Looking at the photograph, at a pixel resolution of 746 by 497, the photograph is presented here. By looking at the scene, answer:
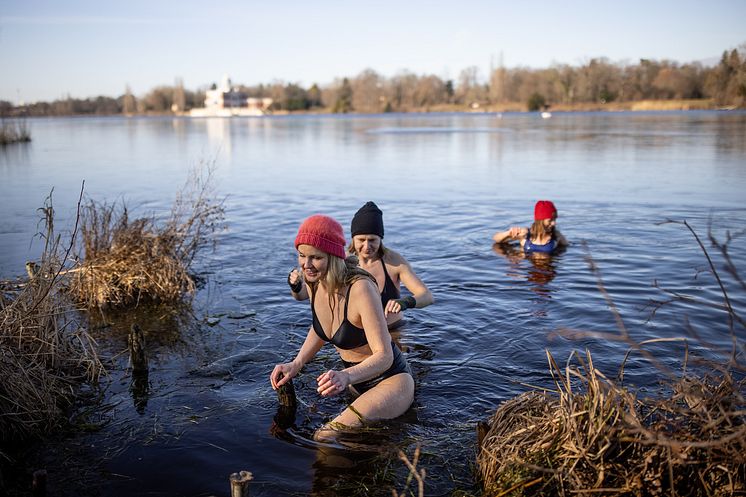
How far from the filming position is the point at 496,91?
14775cm

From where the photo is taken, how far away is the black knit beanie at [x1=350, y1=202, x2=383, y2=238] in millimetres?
6668

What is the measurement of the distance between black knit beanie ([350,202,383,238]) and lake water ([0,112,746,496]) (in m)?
1.59

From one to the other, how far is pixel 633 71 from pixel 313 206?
4249 inches

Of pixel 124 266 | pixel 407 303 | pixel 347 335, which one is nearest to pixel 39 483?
pixel 347 335

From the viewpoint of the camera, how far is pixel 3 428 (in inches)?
203

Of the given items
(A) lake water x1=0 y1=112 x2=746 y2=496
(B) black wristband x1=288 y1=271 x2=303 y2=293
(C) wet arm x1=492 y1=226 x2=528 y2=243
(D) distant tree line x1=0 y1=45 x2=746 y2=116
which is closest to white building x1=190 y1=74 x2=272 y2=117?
(D) distant tree line x1=0 y1=45 x2=746 y2=116

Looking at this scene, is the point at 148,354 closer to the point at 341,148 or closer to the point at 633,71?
the point at 341,148

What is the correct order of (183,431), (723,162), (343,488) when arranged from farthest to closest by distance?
1. (723,162)
2. (183,431)
3. (343,488)

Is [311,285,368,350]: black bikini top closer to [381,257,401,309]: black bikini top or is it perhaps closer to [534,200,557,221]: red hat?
[381,257,401,309]: black bikini top

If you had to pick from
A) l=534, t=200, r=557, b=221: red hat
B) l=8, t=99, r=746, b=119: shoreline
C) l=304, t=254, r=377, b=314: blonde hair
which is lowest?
l=534, t=200, r=557, b=221: red hat

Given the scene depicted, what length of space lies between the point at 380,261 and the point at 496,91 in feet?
486

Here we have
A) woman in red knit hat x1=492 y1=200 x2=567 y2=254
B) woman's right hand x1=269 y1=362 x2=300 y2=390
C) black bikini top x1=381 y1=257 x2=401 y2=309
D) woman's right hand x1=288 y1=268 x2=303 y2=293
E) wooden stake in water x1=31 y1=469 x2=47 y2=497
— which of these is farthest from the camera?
woman in red knit hat x1=492 y1=200 x2=567 y2=254

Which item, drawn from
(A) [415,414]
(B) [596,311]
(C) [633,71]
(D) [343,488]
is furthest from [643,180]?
(C) [633,71]

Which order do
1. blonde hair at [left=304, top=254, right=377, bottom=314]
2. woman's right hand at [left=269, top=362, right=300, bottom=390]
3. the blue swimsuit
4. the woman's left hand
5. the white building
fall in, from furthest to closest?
the white building
the blue swimsuit
woman's right hand at [left=269, top=362, right=300, bottom=390]
blonde hair at [left=304, top=254, right=377, bottom=314]
the woman's left hand
